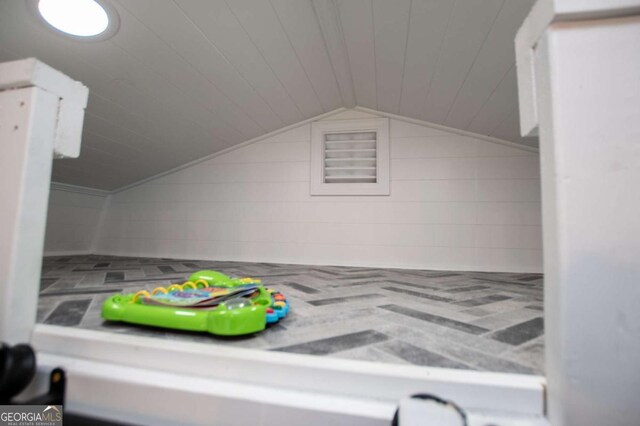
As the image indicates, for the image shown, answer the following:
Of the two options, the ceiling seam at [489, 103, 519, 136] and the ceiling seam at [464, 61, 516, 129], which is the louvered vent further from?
the ceiling seam at [489, 103, 519, 136]

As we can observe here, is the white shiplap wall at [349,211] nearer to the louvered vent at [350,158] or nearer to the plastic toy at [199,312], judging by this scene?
the louvered vent at [350,158]

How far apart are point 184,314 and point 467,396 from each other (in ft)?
2.27

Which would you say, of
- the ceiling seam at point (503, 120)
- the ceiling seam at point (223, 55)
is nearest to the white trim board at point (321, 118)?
the ceiling seam at point (503, 120)

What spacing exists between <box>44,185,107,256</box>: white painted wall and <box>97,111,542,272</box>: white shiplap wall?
0.53ft

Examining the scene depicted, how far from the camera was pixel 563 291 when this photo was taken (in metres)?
0.43

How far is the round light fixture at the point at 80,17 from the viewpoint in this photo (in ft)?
4.76

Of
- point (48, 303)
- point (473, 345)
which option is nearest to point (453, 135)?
point (473, 345)

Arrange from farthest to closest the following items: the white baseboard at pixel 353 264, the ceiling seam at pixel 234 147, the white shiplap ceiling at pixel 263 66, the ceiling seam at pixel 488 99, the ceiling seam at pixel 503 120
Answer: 1. the ceiling seam at pixel 234 147
2. the white baseboard at pixel 353 264
3. the ceiling seam at pixel 503 120
4. the ceiling seam at pixel 488 99
5. the white shiplap ceiling at pixel 263 66

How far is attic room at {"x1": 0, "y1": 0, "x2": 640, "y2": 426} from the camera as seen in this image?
1.46 ft

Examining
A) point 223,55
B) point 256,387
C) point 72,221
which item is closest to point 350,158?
point 223,55

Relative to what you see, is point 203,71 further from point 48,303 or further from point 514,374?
point 514,374

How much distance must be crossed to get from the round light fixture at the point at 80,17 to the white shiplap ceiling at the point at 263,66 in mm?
53

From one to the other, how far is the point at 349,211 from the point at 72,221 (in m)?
3.29

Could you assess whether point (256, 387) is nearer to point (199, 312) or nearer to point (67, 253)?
point (199, 312)
